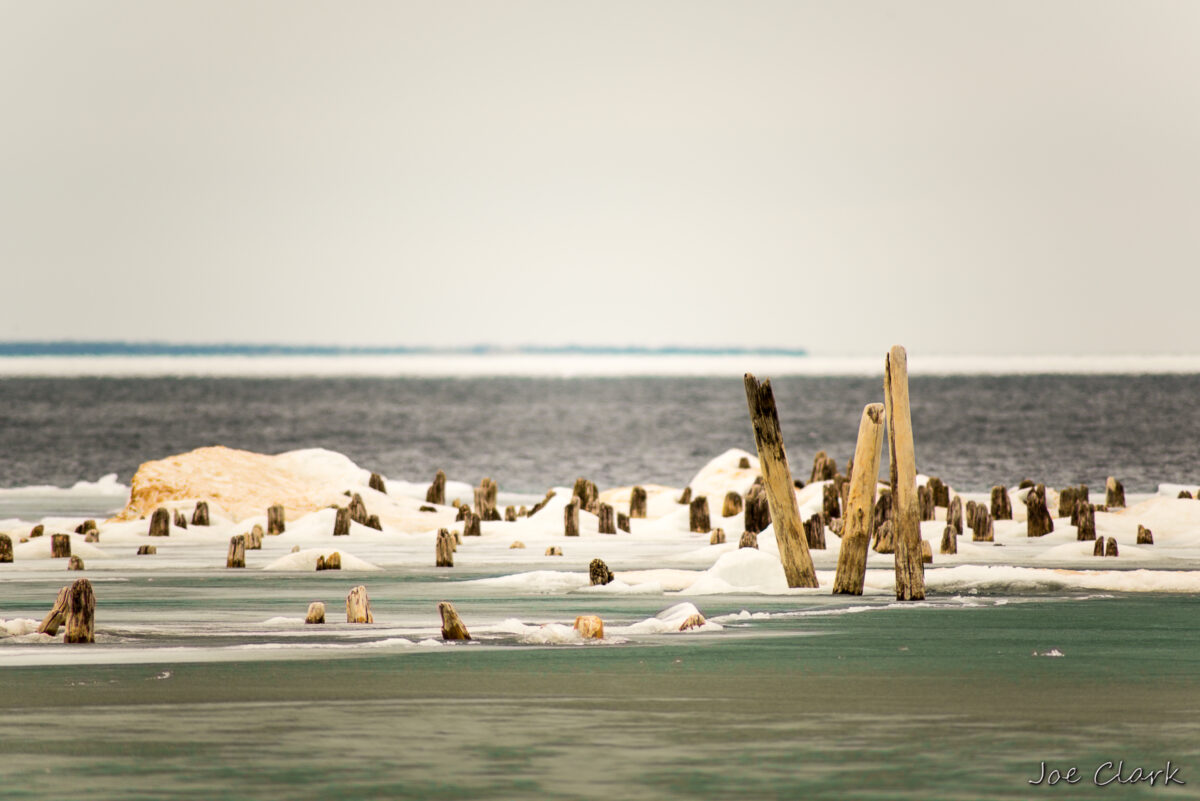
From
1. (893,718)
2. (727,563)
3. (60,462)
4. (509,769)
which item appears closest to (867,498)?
(727,563)

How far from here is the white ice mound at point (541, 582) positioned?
20641 millimetres

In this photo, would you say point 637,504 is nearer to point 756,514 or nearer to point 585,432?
point 756,514

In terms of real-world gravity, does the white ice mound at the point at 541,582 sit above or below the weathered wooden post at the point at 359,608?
below

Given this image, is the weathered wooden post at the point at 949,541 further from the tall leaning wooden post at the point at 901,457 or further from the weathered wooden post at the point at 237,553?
the weathered wooden post at the point at 237,553

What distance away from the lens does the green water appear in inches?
378

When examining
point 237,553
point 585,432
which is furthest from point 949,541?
point 585,432

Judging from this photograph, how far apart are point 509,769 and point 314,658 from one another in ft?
15.4

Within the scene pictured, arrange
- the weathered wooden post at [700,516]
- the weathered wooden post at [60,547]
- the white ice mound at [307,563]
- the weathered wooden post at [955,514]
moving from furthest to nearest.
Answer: the weathered wooden post at [700,516] → the weathered wooden post at [955,514] → the weathered wooden post at [60,547] → the white ice mound at [307,563]

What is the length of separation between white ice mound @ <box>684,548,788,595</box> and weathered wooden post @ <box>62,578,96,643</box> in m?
7.03

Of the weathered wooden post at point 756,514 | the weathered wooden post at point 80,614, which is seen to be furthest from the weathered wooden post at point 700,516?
the weathered wooden post at point 80,614

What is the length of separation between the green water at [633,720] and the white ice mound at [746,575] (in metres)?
4.10

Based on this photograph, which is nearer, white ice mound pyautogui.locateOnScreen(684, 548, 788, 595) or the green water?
the green water

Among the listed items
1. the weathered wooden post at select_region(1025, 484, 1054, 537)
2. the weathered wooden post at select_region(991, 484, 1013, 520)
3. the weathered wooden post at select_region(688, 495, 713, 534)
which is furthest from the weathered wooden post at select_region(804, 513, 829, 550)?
the weathered wooden post at select_region(991, 484, 1013, 520)

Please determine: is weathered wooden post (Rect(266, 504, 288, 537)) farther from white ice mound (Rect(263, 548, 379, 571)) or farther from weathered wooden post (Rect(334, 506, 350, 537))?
white ice mound (Rect(263, 548, 379, 571))
